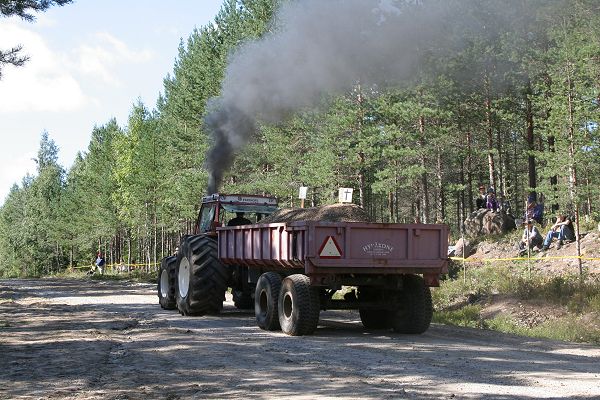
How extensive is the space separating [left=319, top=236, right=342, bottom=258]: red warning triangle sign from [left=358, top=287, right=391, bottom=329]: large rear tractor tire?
63.2 inches

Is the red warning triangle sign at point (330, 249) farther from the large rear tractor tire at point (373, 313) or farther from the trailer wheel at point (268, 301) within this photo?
the large rear tractor tire at point (373, 313)

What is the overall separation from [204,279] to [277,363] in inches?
236

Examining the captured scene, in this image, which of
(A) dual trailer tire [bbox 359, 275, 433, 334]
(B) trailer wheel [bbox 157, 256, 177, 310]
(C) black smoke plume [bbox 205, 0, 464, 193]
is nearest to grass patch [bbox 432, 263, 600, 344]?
(A) dual trailer tire [bbox 359, 275, 433, 334]

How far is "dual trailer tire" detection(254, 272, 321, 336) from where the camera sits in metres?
10.7

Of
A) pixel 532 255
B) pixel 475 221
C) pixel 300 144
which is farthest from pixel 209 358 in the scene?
pixel 300 144

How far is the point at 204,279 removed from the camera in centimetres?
1395

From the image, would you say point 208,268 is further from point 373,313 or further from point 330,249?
point 330,249

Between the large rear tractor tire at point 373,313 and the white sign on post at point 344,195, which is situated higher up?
the white sign on post at point 344,195

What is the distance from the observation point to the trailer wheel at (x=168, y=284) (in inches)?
627

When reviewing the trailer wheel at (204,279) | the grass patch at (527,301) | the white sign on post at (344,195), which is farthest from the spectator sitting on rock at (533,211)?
the trailer wheel at (204,279)

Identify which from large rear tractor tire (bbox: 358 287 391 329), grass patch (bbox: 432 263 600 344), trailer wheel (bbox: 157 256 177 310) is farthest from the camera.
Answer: trailer wheel (bbox: 157 256 177 310)

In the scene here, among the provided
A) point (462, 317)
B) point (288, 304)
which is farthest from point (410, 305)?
point (462, 317)

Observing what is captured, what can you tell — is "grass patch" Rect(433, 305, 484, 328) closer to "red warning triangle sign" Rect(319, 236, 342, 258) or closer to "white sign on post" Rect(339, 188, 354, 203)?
"white sign on post" Rect(339, 188, 354, 203)

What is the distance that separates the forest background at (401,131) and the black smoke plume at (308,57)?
3.64 ft
